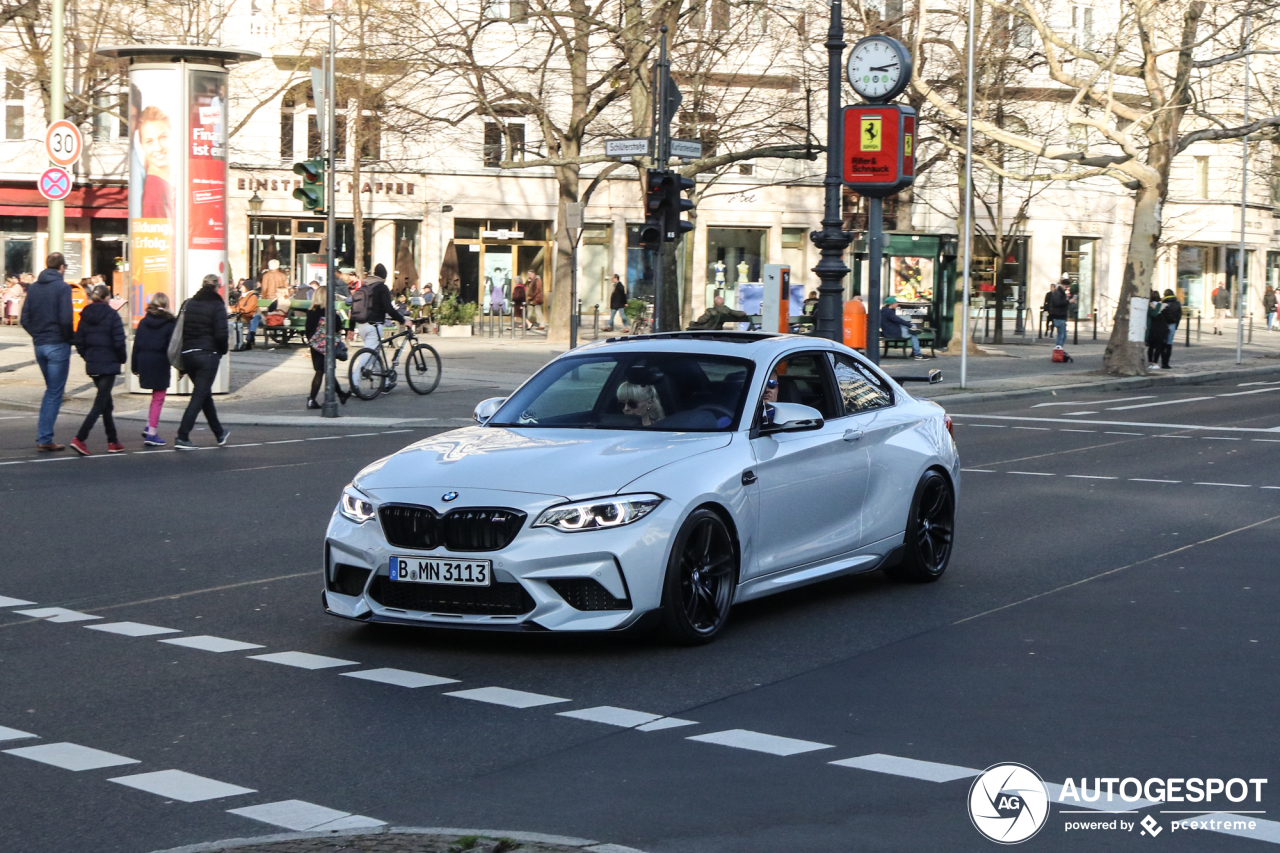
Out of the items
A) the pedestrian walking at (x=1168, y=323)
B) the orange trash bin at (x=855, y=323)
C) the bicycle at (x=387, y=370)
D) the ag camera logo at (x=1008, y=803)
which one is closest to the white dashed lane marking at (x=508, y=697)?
the ag camera logo at (x=1008, y=803)

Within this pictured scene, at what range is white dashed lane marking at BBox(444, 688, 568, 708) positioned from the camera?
6.82 m

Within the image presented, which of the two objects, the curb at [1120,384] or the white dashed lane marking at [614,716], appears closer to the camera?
the white dashed lane marking at [614,716]

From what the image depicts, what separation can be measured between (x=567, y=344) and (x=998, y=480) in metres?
23.1

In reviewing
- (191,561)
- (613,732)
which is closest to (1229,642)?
(613,732)

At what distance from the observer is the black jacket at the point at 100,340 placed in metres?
17.3

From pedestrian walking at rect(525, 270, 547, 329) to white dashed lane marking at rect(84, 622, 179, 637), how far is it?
4097 cm

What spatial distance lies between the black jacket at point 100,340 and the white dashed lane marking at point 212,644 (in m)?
9.73

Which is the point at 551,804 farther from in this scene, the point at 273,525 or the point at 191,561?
the point at 273,525

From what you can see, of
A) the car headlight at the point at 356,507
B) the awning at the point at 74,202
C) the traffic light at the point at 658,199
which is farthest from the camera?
the awning at the point at 74,202

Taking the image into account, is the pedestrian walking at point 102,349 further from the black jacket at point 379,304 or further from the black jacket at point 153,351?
the black jacket at point 379,304

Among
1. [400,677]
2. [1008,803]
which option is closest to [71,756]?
[400,677]

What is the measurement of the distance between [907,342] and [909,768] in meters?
31.0

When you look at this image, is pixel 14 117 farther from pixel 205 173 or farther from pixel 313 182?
pixel 313 182

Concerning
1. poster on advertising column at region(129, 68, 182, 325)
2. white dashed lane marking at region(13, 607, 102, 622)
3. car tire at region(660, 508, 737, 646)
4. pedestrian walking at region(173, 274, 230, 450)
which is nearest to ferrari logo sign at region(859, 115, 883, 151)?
poster on advertising column at region(129, 68, 182, 325)
